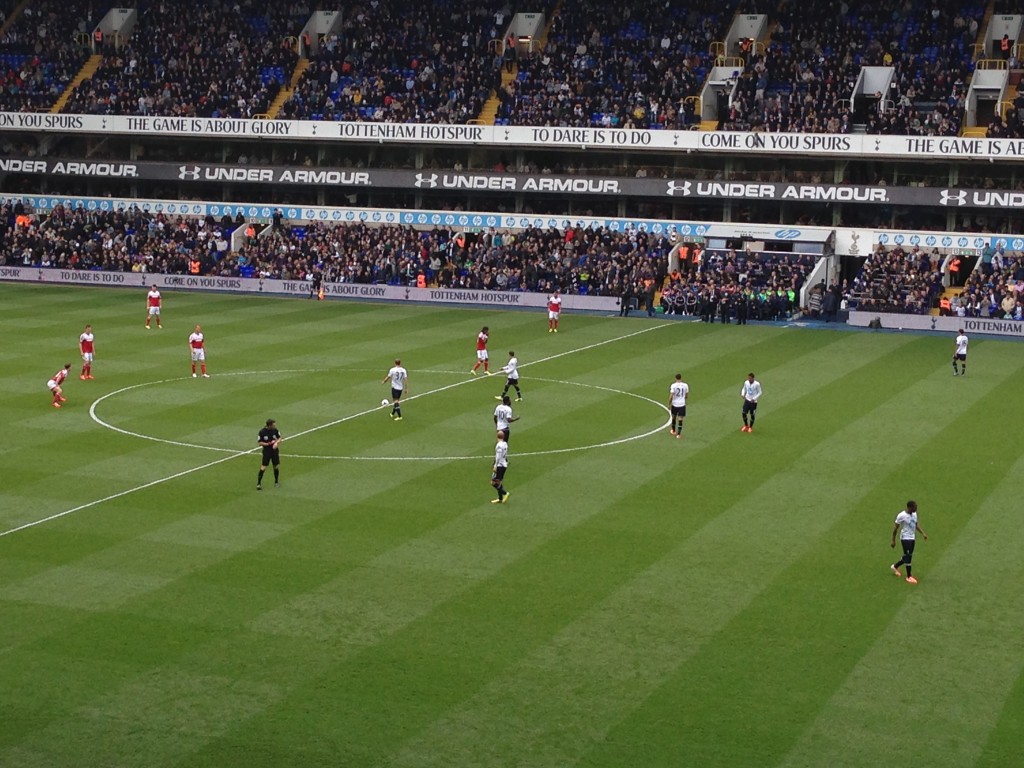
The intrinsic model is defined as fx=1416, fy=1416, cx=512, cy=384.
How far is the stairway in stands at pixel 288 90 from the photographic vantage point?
7188 cm

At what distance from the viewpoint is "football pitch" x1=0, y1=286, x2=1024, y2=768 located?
16172mm

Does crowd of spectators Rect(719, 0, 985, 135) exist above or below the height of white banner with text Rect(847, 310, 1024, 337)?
above

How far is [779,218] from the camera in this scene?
65750 mm

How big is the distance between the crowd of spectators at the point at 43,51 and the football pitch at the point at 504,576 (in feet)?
134

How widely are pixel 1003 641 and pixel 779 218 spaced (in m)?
48.2

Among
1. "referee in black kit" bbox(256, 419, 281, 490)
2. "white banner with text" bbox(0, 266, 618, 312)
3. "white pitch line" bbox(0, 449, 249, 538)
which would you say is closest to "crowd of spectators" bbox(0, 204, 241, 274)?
"white banner with text" bbox(0, 266, 618, 312)

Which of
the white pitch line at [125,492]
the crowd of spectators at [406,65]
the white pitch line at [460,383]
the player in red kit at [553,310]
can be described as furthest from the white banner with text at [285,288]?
the white pitch line at [125,492]

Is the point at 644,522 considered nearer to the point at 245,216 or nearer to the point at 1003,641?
the point at 1003,641

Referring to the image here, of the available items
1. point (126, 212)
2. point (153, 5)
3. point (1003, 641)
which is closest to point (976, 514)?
point (1003, 641)

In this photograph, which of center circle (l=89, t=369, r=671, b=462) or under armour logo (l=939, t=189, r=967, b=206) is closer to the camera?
center circle (l=89, t=369, r=671, b=462)

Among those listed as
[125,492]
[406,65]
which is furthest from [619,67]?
[125,492]

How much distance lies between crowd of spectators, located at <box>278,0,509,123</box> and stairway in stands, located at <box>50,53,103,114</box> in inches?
493

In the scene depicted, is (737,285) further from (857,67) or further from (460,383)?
(460,383)

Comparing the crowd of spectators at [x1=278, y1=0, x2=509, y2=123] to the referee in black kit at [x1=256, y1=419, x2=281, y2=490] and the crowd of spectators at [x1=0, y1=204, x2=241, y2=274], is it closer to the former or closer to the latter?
the crowd of spectators at [x1=0, y1=204, x2=241, y2=274]
